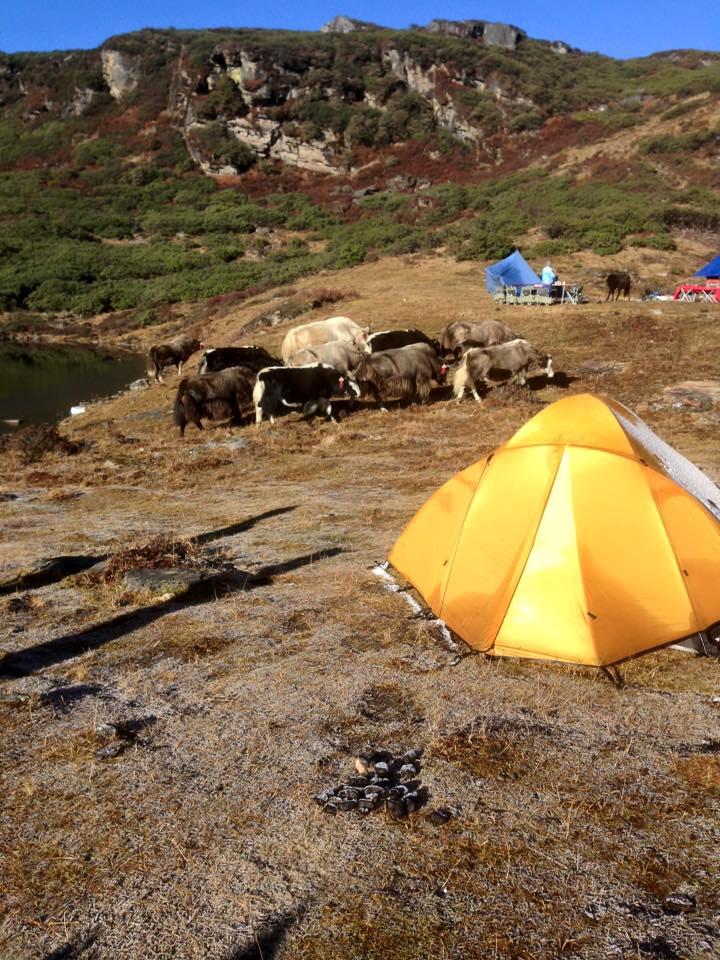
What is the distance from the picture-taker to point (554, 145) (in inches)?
2349

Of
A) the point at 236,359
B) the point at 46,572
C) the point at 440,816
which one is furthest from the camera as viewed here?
the point at 236,359

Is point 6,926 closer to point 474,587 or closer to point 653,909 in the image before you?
point 653,909

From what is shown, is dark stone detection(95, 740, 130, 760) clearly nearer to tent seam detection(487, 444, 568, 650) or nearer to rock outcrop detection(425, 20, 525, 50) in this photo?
tent seam detection(487, 444, 568, 650)

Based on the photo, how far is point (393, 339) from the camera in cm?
2247

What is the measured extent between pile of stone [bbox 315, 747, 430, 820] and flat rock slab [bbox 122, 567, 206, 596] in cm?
377

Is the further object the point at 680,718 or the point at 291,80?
the point at 291,80

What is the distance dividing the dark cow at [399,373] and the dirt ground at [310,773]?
9.28 meters

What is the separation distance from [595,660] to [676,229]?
3737 centimetres

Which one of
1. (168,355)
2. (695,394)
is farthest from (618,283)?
(168,355)

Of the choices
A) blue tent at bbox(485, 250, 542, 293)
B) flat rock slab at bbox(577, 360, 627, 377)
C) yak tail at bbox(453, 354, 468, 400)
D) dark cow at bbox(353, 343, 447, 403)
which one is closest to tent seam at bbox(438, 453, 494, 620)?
yak tail at bbox(453, 354, 468, 400)

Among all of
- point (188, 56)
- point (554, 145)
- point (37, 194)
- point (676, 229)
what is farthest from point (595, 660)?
point (188, 56)

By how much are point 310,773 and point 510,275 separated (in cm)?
→ 2811

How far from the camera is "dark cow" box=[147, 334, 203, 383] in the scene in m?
26.6

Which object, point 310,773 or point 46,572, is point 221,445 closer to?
point 46,572
